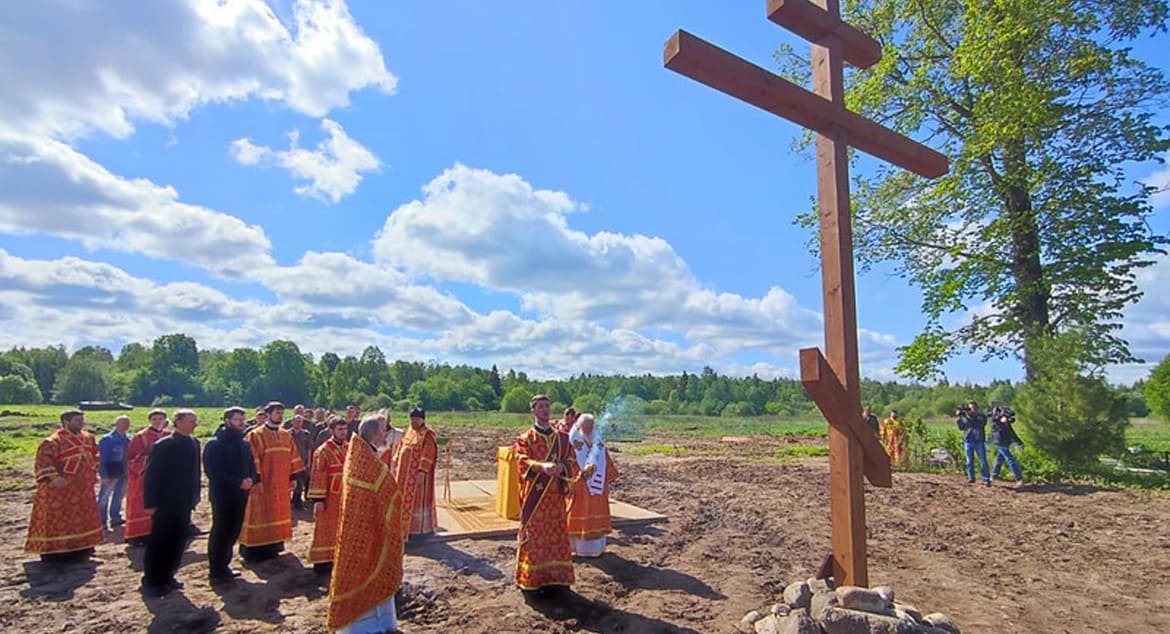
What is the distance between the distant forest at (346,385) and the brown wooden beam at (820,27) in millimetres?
69205

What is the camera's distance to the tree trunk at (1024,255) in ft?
49.3

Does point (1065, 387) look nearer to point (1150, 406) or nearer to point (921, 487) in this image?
point (921, 487)

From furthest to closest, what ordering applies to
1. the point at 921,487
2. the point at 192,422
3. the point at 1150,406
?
the point at 1150,406, the point at 921,487, the point at 192,422

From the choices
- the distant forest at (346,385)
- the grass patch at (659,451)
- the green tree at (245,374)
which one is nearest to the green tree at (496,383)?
the distant forest at (346,385)

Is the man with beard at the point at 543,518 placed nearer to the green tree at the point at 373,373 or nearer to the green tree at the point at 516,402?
the green tree at the point at 516,402

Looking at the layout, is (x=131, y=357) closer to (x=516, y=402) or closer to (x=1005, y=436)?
(x=516, y=402)

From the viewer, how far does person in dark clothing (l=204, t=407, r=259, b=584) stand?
7.03 metres

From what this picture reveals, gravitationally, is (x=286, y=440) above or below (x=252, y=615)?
above

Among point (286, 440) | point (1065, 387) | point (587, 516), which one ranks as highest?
point (1065, 387)

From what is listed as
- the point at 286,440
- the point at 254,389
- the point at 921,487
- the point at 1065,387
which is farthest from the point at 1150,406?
the point at 254,389

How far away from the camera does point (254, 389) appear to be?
88938 millimetres

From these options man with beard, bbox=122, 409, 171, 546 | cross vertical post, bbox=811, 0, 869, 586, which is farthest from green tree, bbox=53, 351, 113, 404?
cross vertical post, bbox=811, 0, 869, 586

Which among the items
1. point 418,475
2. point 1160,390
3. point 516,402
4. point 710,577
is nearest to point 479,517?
point 418,475

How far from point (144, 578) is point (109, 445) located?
3.63m
